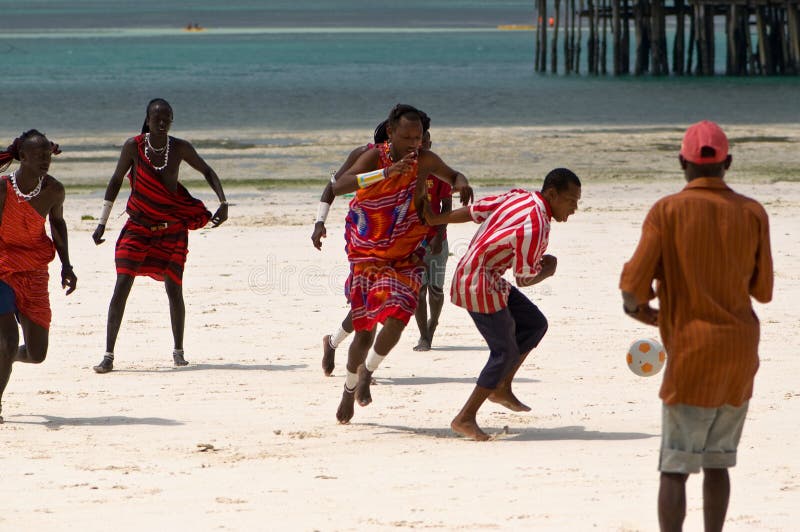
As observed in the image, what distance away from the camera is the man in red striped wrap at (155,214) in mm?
7875

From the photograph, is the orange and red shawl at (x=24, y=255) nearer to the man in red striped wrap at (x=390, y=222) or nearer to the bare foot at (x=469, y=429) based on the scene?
the man in red striped wrap at (x=390, y=222)

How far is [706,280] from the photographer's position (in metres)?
4.05

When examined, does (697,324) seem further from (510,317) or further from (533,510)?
(510,317)

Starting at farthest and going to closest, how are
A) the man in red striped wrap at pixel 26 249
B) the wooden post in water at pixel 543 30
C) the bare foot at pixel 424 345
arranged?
the wooden post in water at pixel 543 30
the bare foot at pixel 424 345
the man in red striped wrap at pixel 26 249

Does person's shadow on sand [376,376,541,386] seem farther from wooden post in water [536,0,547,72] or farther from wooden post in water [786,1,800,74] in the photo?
wooden post in water [536,0,547,72]

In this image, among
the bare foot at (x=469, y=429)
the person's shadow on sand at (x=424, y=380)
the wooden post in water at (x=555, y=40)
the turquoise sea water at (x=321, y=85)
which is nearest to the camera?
the bare foot at (x=469, y=429)

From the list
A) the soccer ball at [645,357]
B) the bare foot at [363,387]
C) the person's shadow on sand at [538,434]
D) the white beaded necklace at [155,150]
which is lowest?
the person's shadow on sand at [538,434]

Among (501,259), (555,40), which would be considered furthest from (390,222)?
(555,40)

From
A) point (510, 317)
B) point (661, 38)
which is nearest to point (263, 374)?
point (510, 317)

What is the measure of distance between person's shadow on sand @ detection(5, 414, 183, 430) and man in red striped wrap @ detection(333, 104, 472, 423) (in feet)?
3.87

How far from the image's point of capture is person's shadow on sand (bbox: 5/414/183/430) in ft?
21.5

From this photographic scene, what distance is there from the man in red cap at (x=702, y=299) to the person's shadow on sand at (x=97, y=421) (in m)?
3.16

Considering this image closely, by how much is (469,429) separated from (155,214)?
2.83 m

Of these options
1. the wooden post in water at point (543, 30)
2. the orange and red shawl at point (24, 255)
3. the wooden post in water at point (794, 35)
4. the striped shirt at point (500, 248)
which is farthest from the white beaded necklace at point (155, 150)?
the wooden post in water at point (543, 30)
